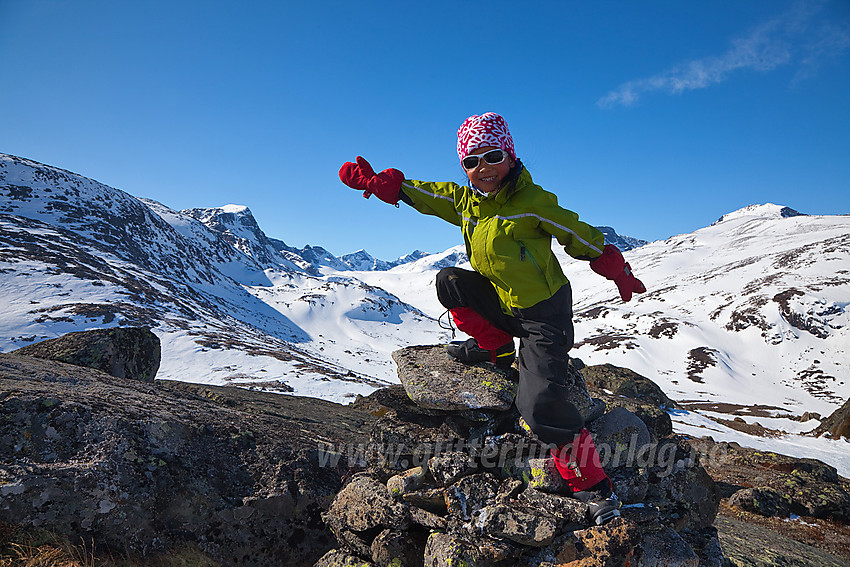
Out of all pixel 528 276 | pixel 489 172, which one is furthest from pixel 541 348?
pixel 489 172

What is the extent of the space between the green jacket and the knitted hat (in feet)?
1.50

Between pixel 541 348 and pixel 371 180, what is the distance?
329 cm

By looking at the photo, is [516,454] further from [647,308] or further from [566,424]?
[647,308]

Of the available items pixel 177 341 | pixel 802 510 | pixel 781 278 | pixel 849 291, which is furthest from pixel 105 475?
pixel 781 278

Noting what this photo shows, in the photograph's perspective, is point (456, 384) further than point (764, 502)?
No

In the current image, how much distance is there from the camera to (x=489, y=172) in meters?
5.17

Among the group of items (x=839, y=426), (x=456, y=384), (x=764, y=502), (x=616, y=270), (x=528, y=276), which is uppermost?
(x=616, y=270)

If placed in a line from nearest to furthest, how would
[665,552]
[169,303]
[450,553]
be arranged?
[665,552] < [450,553] < [169,303]

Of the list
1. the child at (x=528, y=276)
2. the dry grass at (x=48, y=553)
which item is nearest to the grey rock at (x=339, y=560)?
the dry grass at (x=48, y=553)

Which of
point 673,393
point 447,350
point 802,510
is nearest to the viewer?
point 447,350

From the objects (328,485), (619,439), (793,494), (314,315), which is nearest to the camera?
(619,439)

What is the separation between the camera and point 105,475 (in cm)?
446

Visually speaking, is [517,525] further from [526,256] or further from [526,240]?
[526,240]

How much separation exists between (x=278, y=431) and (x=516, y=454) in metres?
3.80
